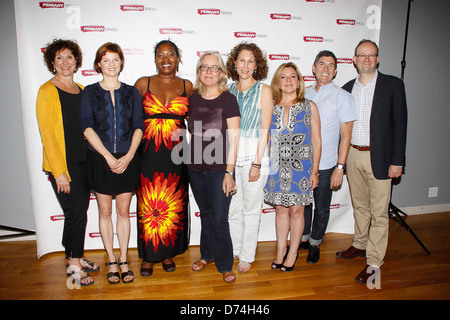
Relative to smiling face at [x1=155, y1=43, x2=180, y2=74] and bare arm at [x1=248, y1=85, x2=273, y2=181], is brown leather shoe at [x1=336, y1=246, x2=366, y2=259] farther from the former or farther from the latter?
smiling face at [x1=155, y1=43, x2=180, y2=74]

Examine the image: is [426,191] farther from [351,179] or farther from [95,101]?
[95,101]

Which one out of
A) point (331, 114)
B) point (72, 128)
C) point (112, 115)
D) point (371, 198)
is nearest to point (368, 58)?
point (331, 114)

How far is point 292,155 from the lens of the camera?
2393mm

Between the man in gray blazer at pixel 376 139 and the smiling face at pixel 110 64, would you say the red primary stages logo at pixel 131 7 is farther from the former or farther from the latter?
the man in gray blazer at pixel 376 139

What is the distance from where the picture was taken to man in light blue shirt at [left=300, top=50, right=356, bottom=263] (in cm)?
259

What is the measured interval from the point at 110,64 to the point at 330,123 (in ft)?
5.95

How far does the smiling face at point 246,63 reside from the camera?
2389 millimetres

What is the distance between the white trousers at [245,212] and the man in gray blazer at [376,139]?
0.88 m

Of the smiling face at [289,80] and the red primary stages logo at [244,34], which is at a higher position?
the red primary stages logo at [244,34]

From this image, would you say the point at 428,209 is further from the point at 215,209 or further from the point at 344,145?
the point at 215,209

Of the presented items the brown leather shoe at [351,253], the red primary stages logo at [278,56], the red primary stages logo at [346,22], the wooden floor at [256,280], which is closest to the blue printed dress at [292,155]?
the wooden floor at [256,280]

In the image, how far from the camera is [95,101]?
2.24 metres
